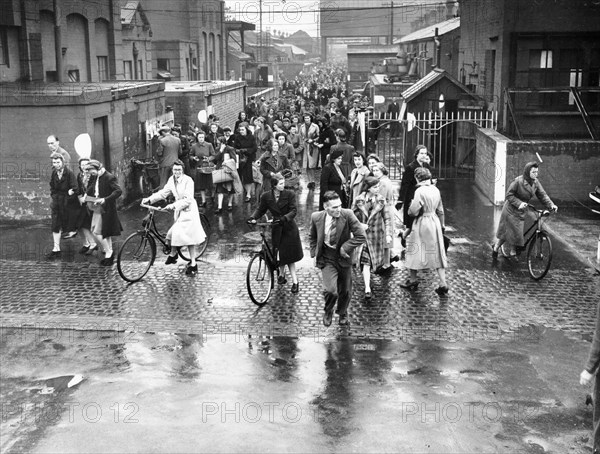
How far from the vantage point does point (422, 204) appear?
35.6 ft

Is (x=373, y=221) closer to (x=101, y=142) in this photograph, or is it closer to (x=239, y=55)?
(x=101, y=142)

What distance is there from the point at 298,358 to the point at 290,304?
205 cm

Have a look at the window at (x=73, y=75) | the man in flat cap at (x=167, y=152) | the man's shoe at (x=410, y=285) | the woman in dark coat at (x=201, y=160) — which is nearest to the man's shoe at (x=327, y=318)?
the man's shoe at (x=410, y=285)

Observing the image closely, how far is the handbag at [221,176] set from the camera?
16609mm

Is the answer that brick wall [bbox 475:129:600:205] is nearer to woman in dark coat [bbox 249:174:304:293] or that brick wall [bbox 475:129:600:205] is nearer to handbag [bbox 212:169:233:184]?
handbag [bbox 212:169:233:184]

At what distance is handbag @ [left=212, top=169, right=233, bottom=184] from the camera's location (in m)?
16.6

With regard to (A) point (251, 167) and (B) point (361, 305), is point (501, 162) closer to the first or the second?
(A) point (251, 167)

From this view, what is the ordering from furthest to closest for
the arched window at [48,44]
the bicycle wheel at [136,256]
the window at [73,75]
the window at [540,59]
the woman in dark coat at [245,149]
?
the window at [73,75], the arched window at [48,44], the window at [540,59], the woman in dark coat at [245,149], the bicycle wheel at [136,256]

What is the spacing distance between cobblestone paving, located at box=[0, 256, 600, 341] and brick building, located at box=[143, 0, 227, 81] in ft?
99.9

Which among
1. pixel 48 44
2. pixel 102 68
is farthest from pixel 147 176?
pixel 102 68

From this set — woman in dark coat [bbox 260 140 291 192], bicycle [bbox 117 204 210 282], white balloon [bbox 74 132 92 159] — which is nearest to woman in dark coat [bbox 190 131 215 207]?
woman in dark coat [bbox 260 140 291 192]

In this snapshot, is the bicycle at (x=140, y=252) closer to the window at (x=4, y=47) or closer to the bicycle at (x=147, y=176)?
the bicycle at (x=147, y=176)

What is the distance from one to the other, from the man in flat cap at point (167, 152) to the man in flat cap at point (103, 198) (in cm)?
439

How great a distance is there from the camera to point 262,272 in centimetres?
1080
